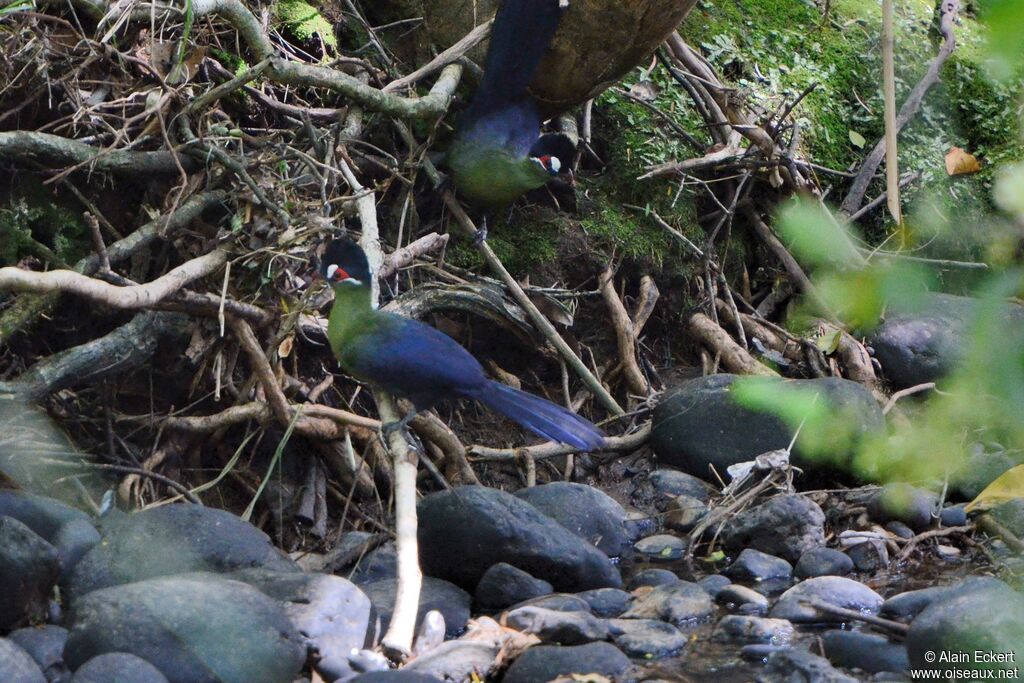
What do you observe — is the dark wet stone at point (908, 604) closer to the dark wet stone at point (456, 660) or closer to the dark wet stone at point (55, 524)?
the dark wet stone at point (456, 660)

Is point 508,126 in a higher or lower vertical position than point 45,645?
higher

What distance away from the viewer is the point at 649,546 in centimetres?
448

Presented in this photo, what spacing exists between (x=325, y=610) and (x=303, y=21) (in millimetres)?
3013

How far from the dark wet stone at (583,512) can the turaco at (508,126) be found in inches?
50.1

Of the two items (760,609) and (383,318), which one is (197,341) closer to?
(383,318)

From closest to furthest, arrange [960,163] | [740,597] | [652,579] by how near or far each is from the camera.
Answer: [740,597]
[652,579]
[960,163]

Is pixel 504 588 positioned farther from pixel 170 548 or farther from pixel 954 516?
pixel 954 516

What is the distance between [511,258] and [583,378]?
68 cm

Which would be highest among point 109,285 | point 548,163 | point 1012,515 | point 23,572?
point 548,163

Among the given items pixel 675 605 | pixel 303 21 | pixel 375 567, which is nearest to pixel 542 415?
pixel 675 605

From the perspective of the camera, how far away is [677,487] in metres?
4.89

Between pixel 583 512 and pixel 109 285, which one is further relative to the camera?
pixel 583 512

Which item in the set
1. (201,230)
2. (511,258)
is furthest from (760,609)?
(201,230)

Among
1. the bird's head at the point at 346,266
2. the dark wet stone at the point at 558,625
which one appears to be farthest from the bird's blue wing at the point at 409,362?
the dark wet stone at the point at 558,625
